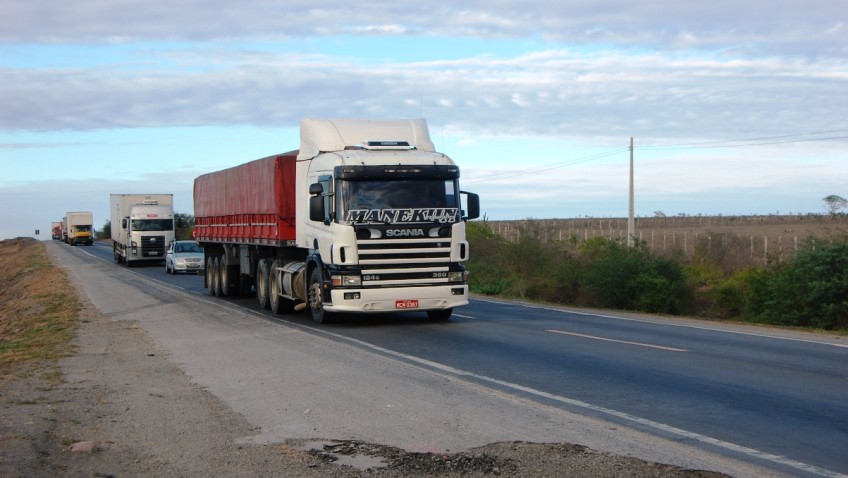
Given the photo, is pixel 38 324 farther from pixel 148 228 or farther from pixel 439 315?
pixel 148 228

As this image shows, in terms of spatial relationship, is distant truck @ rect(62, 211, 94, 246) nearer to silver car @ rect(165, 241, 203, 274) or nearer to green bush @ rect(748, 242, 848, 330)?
silver car @ rect(165, 241, 203, 274)

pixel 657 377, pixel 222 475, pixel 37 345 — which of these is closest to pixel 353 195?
pixel 37 345

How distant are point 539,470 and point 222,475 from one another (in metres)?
2.40

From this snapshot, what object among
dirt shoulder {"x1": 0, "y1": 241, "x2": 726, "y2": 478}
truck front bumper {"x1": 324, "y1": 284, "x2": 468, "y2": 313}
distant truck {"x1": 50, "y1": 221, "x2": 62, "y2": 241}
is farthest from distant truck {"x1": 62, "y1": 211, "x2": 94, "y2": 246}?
dirt shoulder {"x1": 0, "y1": 241, "x2": 726, "y2": 478}

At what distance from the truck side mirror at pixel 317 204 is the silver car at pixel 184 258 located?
A: 27.5 meters

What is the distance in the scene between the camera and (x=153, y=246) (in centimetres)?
5184

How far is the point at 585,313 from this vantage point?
74.4 ft

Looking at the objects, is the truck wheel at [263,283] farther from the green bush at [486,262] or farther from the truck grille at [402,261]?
the green bush at [486,262]

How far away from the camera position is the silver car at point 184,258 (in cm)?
4459

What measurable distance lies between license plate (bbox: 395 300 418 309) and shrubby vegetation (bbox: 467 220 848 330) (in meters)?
11.8

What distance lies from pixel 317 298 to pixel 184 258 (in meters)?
27.5

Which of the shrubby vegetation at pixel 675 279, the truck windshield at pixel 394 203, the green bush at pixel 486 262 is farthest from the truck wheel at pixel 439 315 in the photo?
the green bush at pixel 486 262

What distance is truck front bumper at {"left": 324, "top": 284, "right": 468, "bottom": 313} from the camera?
17.4m

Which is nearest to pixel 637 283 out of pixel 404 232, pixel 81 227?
pixel 404 232
